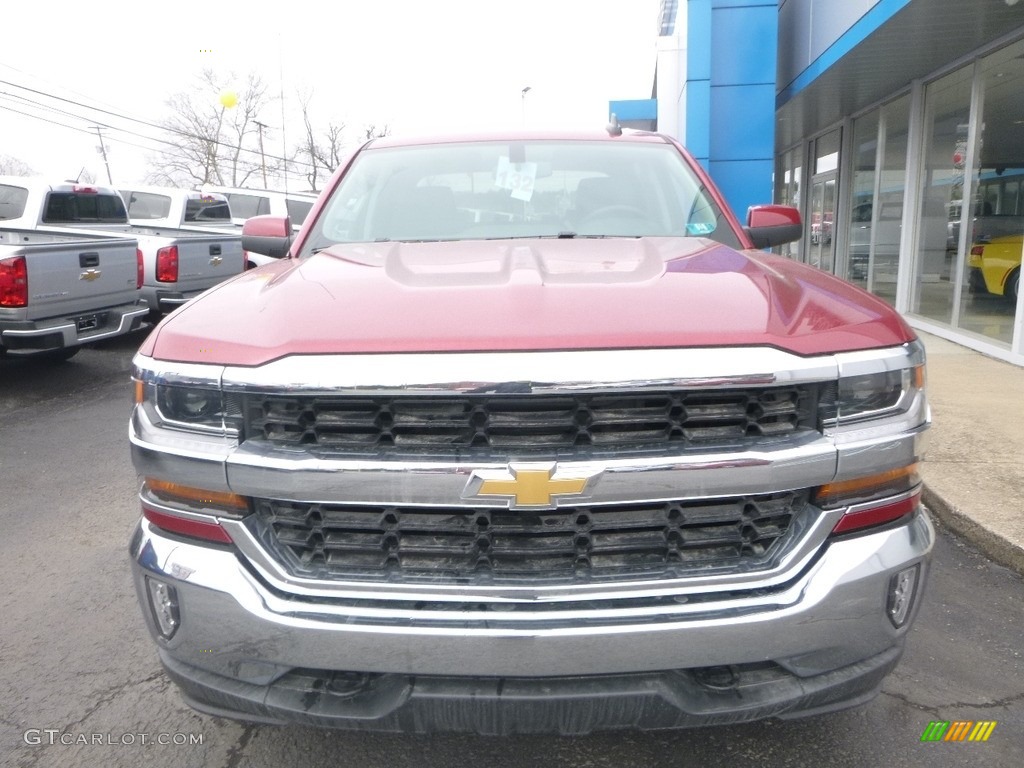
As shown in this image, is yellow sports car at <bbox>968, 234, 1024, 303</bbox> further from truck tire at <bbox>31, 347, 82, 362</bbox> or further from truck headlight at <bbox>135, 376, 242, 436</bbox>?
truck tire at <bbox>31, 347, 82, 362</bbox>

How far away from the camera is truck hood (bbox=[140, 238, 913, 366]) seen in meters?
1.81

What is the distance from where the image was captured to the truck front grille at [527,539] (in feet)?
6.02

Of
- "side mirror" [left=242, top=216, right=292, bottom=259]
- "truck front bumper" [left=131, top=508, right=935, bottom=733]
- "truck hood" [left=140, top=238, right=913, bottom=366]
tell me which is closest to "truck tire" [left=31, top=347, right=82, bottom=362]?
"side mirror" [left=242, top=216, right=292, bottom=259]

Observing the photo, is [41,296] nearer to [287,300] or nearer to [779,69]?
[287,300]

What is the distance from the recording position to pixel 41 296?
686 cm

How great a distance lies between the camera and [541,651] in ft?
5.65

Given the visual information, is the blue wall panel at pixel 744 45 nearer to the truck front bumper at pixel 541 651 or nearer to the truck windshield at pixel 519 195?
the truck windshield at pixel 519 195

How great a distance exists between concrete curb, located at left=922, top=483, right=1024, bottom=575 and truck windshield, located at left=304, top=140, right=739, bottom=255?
2.03 metres

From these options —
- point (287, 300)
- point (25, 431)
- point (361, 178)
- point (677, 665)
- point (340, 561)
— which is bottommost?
point (25, 431)

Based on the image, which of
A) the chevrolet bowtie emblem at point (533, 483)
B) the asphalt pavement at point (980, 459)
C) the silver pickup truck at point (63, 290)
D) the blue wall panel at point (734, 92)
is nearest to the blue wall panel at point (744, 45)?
the blue wall panel at point (734, 92)

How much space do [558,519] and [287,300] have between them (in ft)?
2.99

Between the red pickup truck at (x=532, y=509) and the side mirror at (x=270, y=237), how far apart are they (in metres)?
1.59

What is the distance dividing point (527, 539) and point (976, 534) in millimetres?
3031

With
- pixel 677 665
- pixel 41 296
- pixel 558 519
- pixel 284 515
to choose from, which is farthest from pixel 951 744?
pixel 41 296
